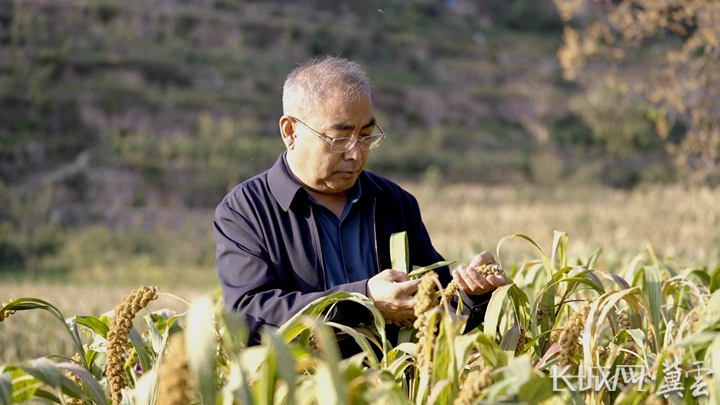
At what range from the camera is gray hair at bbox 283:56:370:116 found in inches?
86.4

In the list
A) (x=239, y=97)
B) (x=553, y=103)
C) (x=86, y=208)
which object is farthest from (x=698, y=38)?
(x=553, y=103)

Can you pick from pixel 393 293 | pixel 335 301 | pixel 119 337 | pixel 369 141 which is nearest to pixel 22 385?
pixel 119 337

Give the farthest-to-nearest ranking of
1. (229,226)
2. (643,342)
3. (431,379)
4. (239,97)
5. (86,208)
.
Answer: (239,97) → (86,208) → (229,226) → (643,342) → (431,379)

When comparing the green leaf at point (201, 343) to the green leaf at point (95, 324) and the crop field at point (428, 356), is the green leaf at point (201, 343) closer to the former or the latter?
the crop field at point (428, 356)

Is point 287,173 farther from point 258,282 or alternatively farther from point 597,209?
point 597,209

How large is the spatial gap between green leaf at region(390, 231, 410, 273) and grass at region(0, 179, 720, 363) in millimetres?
4702

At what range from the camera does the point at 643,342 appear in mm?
1800

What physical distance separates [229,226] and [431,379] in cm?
94

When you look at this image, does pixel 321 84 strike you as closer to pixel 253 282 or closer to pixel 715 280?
pixel 253 282

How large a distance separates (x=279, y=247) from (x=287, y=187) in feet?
0.54

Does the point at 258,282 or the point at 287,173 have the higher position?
the point at 287,173

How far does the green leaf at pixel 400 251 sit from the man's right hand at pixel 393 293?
225mm

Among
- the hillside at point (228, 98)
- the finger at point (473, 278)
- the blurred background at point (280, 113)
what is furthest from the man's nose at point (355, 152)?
the hillside at point (228, 98)

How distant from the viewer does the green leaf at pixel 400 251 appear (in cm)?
216
